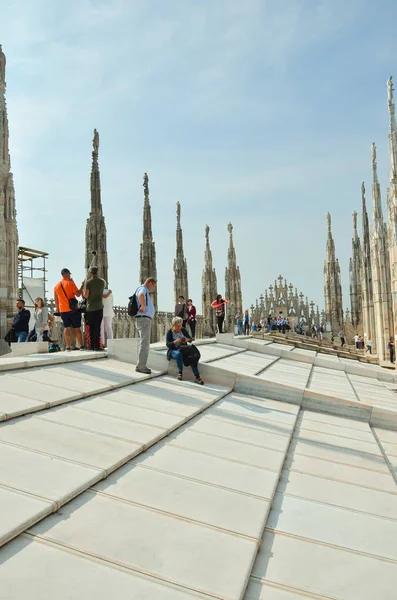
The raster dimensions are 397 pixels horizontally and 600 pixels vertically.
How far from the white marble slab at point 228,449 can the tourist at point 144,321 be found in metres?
2.03

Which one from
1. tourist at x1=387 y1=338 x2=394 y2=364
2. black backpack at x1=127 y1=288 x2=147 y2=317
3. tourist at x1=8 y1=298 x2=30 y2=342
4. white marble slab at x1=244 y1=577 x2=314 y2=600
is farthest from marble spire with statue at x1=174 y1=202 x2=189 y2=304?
white marble slab at x1=244 y1=577 x2=314 y2=600

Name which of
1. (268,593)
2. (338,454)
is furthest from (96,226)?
(268,593)

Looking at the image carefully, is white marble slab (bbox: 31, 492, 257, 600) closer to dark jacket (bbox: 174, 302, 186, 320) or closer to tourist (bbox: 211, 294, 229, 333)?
dark jacket (bbox: 174, 302, 186, 320)

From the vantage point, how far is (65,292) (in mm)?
7223

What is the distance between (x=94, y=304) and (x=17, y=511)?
527cm

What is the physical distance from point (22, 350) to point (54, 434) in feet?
13.6

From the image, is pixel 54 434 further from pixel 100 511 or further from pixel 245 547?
pixel 245 547

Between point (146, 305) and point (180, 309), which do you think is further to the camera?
point (180, 309)

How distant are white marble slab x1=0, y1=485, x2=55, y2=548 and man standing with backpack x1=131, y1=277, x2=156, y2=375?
347 centimetres

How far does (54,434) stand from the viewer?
10.3 ft

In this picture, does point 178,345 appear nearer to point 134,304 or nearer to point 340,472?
point 134,304

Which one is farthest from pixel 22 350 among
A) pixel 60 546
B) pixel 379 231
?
pixel 379 231

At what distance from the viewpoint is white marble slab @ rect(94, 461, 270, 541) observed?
95.0 inches

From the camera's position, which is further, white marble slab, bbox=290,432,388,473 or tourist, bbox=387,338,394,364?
tourist, bbox=387,338,394,364
